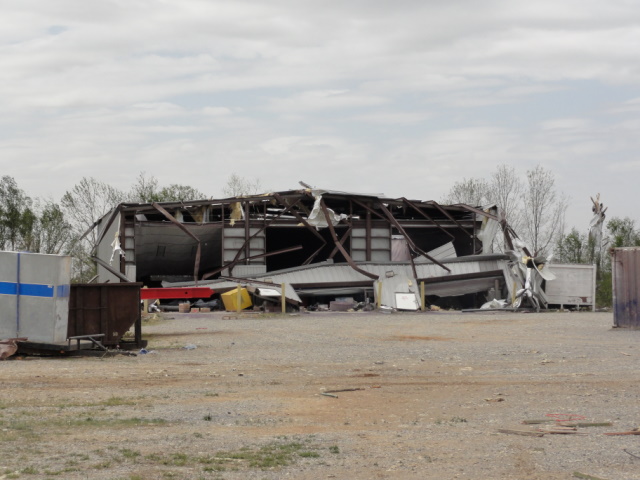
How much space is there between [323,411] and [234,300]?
26.8m

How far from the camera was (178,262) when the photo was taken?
43.0 meters

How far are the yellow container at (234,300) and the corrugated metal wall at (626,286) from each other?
1694 centimetres

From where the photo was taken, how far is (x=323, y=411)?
35.1 feet

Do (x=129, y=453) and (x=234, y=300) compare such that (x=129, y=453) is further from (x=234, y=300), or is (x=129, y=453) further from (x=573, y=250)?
(x=573, y=250)

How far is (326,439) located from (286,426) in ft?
3.11

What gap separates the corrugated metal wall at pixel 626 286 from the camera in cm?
2527

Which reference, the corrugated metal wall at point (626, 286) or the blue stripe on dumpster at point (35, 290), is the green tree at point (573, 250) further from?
the blue stripe on dumpster at point (35, 290)

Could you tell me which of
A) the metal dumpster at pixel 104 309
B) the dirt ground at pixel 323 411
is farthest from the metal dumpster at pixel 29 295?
the metal dumpster at pixel 104 309

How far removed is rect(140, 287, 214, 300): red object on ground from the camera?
27.7 metres

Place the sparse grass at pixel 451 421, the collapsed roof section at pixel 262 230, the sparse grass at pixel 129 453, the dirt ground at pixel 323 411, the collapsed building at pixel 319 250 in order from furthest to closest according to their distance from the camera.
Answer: the collapsed roof section at pixel 262 230, the collapsed building at pixel 319 250, the sparse grass at pixel 451 421, the sparse grass at pixel 129 453, the dirt ground at pixel 323 411

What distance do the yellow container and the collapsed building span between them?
796 mm

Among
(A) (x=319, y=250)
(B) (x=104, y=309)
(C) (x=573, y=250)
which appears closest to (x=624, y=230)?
(C) (x=573, y=250)

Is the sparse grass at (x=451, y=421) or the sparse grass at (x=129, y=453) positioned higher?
the sparse grass at (x=451, y=421)

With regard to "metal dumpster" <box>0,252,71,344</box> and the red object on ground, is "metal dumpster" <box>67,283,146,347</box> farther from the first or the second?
the red object on ground
